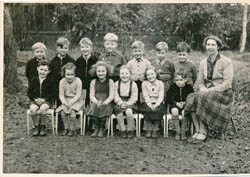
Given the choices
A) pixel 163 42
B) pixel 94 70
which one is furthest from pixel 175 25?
pixel 94 70

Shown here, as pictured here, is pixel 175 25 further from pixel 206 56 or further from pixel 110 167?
pixel 110 167

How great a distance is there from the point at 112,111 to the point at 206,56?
58.6 inches

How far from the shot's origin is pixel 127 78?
19.1 ft

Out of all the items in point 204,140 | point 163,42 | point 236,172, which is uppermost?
point 163,42

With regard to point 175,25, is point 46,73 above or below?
below

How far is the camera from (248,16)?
589 centimetres

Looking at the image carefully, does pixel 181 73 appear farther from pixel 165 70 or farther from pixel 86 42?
pixel 86 42

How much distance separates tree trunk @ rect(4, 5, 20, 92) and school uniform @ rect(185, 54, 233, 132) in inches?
94.3

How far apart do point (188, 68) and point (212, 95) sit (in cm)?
49

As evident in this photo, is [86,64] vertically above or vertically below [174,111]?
above

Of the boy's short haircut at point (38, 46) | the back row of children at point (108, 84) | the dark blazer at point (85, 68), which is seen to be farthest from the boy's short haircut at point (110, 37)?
the boy's short haircut at point (38, 46)

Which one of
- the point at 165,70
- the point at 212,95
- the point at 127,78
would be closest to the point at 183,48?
the point at 165,70

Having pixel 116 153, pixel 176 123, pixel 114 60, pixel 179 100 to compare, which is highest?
pixel 114 60

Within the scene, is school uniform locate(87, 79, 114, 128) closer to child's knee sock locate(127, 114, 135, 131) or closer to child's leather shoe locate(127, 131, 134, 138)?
child's knee sock locate(127, 114, 135, 131)
